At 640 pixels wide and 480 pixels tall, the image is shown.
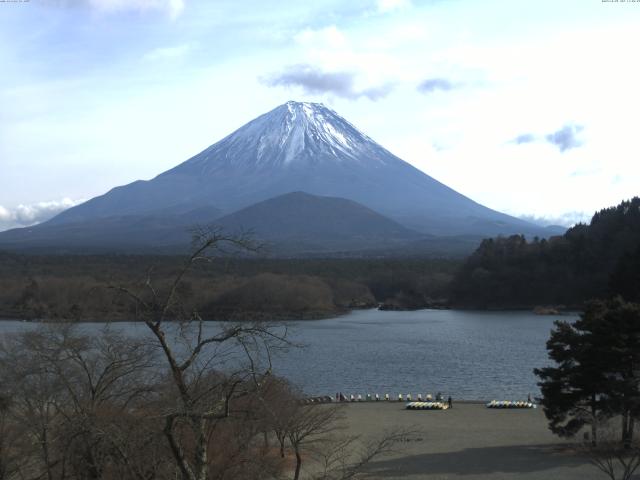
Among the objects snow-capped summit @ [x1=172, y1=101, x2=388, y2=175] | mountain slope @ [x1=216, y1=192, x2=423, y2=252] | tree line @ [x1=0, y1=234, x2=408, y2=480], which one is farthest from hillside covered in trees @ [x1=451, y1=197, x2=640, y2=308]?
snow-capped summit @ [x1=172, y1=101, x2=388, y2=175]

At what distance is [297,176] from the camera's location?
13788 centimetres

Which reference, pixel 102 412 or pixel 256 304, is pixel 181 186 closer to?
pixel 256 304

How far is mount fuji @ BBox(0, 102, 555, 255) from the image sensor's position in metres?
131

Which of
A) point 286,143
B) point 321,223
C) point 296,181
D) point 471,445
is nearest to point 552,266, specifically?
point 471,445

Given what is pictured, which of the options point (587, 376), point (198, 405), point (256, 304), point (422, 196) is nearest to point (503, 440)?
point (587, 376)

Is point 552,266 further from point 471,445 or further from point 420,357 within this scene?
point 471,445

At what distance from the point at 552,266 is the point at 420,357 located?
25.3 metres

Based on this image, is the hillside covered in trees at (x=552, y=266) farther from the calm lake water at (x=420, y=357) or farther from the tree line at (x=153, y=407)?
the tree line at (x=153, y=407)

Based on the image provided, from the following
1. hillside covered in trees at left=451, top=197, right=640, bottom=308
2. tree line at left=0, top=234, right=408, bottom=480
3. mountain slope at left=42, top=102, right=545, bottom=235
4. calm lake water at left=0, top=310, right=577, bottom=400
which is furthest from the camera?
mountain slope at left=42, top=102, right=545, bottom=235

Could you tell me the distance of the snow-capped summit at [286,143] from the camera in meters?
142

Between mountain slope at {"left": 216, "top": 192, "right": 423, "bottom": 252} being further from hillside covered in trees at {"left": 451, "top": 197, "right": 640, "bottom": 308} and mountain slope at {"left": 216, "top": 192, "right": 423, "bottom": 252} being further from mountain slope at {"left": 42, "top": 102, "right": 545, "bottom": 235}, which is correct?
hillside covered in trees at {"left": 451, "top": 197, "right": 640, "bottom": 308}

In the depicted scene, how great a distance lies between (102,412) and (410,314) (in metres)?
42.5

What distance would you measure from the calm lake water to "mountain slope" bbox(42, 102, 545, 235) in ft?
305

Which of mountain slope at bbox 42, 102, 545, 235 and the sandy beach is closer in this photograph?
the sandy beach
